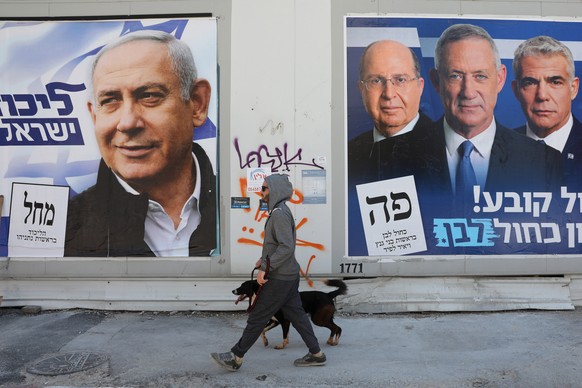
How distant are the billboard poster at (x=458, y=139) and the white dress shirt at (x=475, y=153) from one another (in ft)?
0.04

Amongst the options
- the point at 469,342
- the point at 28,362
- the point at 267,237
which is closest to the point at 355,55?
the point at 267,237

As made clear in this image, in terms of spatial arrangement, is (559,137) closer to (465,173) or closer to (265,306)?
(465,173)

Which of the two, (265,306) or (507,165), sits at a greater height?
(507,165)

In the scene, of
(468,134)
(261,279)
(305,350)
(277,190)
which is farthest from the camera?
(468,134)

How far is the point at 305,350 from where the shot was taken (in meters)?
5.83

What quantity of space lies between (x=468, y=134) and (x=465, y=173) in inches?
21.2

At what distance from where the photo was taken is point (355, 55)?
7293mm

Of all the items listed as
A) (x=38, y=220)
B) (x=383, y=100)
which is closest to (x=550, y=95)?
(x=383, y=100)

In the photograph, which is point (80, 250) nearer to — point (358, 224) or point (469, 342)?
point (358, 224)

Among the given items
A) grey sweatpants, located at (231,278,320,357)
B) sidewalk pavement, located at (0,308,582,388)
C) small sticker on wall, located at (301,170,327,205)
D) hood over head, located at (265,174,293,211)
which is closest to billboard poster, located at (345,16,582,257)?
small sticker on wall, located at (301,170,327,205)

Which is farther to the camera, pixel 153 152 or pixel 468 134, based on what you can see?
pixel 468 134

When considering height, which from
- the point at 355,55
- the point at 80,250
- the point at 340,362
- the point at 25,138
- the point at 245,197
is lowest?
the point at 340,362

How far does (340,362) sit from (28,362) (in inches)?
124

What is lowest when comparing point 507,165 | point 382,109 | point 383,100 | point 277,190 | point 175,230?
point 175,230
